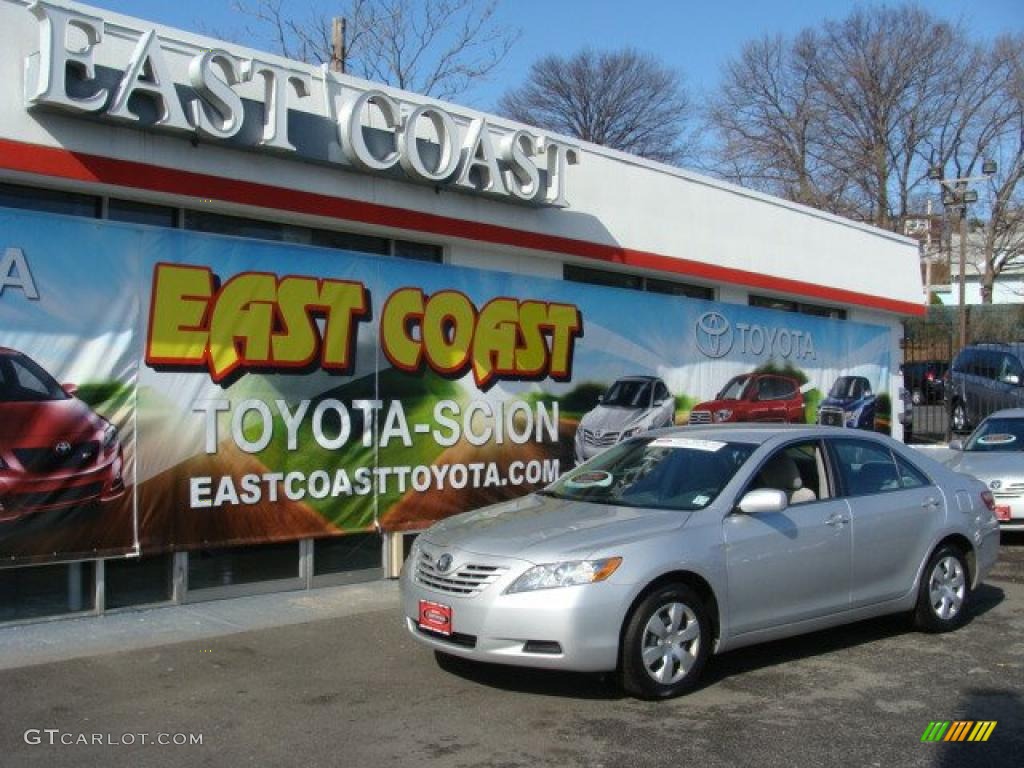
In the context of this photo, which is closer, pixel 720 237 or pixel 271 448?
pixel 271 448

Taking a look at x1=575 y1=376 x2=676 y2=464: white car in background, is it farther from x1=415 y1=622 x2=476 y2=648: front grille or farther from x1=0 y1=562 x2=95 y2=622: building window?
x1=415 y1=622 x2=476 y2=648: front grille

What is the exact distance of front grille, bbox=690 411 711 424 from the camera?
1440cm

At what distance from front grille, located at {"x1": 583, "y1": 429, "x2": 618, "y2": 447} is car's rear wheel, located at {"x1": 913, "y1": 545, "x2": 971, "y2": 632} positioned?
492 centimetres

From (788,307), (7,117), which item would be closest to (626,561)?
(7,117)

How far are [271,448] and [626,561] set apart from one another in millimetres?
4235

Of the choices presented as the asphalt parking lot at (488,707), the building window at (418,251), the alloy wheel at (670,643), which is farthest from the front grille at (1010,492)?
the alloy wheel at (670,643)

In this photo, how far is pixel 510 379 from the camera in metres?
11.6

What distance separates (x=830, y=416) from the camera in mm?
16938

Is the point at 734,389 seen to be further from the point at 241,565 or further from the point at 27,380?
the point at 27,380

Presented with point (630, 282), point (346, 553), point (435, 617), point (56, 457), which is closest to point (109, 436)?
point (56, 457)

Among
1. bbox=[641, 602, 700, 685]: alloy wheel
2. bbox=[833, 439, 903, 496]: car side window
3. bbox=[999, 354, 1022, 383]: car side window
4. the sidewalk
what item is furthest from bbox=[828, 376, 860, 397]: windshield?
bbox=[641, 602, 700, 685]: alloy wheel

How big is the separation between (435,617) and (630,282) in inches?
330

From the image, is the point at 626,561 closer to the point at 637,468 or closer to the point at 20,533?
the point at 637,468

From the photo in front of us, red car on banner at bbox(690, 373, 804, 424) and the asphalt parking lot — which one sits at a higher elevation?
red car on banner at bbox(690, 373, 804, 424)
